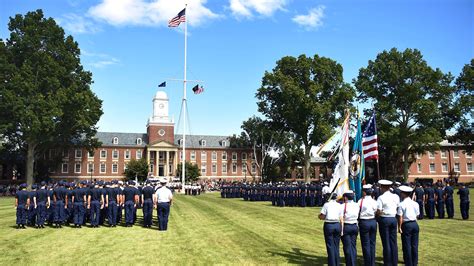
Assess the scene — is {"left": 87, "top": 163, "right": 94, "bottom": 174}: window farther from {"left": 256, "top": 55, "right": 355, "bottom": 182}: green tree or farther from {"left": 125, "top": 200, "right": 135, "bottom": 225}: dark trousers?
{"left": 125, "top": 200, "right": 135, "bottom": 225}: dark trousers

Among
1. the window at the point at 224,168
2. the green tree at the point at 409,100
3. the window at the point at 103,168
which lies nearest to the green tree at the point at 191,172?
the window at the point at 224,168

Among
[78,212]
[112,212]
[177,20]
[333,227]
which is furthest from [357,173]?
[177,20]

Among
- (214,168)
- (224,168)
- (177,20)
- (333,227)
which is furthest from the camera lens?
(224,168)

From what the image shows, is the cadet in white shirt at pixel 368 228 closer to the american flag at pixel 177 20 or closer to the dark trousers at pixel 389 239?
the dark trousers at pixel 389 239

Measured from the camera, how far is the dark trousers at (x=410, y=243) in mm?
9031

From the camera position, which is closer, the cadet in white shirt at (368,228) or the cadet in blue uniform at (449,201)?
the cadet in white shirt at (368,228)

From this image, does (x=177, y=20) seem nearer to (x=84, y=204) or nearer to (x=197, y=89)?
(x=197, y=89)

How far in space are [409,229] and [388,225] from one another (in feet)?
1.54

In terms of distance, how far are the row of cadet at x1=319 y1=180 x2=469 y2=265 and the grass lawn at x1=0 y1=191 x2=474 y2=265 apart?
3.87ft

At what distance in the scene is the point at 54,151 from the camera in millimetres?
73812

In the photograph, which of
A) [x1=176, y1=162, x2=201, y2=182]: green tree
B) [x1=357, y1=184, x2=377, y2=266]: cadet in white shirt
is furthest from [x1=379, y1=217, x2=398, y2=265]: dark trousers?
[x1=176, y1=162, x2=201, y2=182]: green tree

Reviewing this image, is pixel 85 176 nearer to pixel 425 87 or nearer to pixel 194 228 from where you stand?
pixel 425 87

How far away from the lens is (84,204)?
15.3 m

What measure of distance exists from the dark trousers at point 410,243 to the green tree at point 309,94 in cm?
4262
